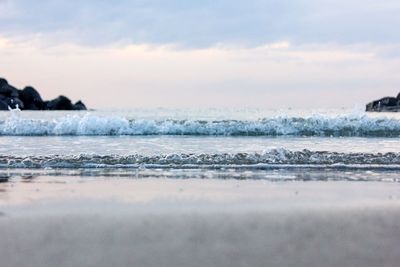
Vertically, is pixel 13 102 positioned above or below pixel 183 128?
above

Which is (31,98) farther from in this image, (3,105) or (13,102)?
(3,105)

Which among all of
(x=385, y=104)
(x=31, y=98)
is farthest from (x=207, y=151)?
(x=385, y=104)

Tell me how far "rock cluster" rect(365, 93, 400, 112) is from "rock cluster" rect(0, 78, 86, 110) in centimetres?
3363

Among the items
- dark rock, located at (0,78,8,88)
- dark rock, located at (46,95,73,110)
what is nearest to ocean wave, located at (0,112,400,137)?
dark rock, located at (46,95,73,110)

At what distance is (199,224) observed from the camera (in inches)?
250

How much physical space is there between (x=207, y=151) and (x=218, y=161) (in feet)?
7.26

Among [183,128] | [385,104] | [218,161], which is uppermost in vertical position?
[385,104]

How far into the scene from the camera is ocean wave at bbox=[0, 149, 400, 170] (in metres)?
11.5

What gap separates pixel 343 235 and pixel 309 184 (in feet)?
11.1

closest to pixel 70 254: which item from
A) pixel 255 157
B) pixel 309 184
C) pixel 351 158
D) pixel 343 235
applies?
pixel 343 235

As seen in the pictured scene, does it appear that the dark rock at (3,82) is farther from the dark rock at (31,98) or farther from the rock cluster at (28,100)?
the dark rock at (31,98)

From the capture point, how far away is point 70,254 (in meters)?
5.30

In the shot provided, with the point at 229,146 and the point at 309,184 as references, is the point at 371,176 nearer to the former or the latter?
the point at 309,184

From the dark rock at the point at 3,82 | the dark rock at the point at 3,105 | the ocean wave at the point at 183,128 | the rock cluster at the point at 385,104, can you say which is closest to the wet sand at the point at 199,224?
the ocean wave at the point at 183,128
